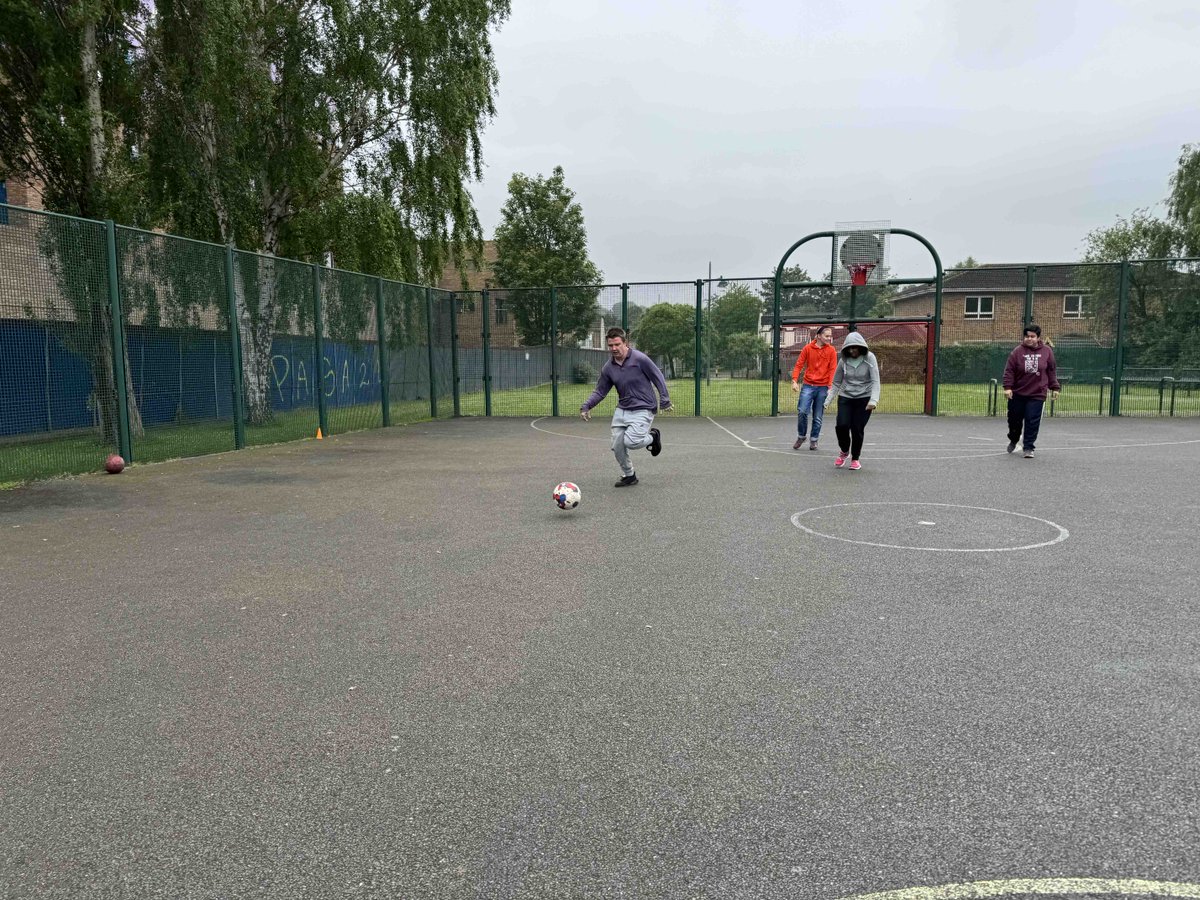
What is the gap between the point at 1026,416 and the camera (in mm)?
11609

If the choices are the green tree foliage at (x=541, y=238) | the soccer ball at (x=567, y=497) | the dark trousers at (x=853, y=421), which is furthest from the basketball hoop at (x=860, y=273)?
the green tree foliage at (x=541, y=238)

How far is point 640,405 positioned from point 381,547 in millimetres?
4118

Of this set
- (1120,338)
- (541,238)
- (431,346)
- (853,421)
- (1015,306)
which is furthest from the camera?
(541,238)

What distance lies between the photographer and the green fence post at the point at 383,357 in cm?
1703

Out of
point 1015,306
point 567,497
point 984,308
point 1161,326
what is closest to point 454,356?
point 567,497

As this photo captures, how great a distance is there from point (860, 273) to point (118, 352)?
15.0 meters

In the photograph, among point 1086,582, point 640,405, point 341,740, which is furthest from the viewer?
point 640,405

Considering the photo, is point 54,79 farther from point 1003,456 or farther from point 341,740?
point 1003,456

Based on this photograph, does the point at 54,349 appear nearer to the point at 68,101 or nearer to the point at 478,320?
the point at 68,101

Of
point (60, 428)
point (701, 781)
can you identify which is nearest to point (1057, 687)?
point (701, 781)

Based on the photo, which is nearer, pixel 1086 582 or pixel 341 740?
pixel 341 740

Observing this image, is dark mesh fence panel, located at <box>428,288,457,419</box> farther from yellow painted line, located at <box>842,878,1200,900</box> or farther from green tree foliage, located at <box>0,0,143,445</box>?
yellow painted line, located at <box>842,878,1200,900</box>

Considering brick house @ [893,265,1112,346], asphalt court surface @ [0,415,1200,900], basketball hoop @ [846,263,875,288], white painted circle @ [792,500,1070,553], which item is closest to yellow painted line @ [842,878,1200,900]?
asphalt court surface @ [0,415,1200,900]

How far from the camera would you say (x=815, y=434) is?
13047 mm
